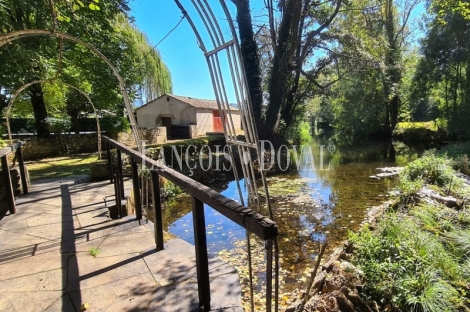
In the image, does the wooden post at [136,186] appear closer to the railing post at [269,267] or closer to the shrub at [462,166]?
the railing post at [269,267]

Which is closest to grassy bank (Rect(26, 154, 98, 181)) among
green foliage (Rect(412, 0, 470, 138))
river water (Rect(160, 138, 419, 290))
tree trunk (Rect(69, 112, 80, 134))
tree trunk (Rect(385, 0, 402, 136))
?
river water (Rect(160, 138, 419, 290))

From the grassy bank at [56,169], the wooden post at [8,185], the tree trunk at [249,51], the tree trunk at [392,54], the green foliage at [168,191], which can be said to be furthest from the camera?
Answer: the tree trunk at [392,54]

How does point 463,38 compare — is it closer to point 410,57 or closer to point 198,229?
point 410,57

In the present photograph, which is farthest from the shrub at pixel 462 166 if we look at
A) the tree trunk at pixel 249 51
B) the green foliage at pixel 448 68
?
the tree trunk at pixel 249 51

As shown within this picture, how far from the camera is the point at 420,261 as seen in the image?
2.53 m

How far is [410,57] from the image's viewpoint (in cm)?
1909

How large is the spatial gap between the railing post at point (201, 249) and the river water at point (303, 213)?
2.11m

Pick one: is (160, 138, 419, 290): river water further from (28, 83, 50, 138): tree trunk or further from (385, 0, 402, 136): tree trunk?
(385, 0, 402, 136): tree trunk


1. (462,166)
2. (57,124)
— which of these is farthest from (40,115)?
(462,166)

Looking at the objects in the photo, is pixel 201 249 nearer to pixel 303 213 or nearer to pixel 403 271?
pixel 403 271

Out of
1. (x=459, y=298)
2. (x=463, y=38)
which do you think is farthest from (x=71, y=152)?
(x=463, y=38)

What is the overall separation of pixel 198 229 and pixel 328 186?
731 centimetres

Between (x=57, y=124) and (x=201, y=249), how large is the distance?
11.1 metres

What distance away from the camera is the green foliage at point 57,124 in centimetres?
995
